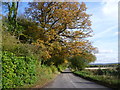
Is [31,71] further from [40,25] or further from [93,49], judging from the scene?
[93,49]

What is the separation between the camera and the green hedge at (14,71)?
899 centimetres

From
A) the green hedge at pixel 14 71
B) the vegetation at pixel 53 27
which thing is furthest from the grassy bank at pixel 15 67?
the vegetation at pixel 53 27

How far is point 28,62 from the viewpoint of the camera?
44.3 feet

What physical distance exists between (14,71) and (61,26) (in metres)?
14.7

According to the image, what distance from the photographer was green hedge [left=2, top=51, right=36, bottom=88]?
8992 mm

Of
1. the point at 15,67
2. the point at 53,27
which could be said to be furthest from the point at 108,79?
the point at 53,27

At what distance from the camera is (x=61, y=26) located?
2408cm

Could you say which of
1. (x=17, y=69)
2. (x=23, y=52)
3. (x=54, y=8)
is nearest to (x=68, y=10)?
(x=54, y=8)

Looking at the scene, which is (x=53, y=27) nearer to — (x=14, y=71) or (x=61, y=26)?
(x=61, y=26)

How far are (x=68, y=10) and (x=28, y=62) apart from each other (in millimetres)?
12315

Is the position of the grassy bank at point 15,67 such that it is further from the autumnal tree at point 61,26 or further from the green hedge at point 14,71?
the autumnal tree at point 61,26

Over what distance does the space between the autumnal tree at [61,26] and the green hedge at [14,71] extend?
31.1ft

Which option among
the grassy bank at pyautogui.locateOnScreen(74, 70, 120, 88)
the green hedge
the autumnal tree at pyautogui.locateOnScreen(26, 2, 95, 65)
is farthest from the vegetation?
the green hedge

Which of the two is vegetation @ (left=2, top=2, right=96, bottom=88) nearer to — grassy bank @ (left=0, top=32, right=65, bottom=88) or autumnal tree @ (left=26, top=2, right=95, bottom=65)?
autumnal tree @ (left=26, top=2, right=95, bottom=65)
